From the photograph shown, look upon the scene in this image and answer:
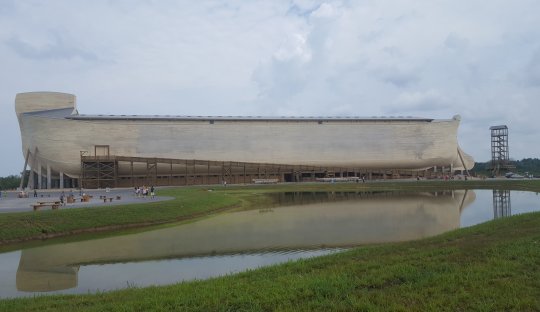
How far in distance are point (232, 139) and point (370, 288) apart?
7884 cm

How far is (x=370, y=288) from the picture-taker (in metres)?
8.77

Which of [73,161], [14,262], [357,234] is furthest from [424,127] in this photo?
[14,262]

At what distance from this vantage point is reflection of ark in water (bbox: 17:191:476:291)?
16.8 meters

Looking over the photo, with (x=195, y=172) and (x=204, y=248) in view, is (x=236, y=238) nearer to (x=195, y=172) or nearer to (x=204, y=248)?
(x=204, y=248)

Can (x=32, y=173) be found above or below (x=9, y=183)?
above

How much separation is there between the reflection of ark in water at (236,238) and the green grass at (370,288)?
5914mm

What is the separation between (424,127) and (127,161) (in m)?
62.9

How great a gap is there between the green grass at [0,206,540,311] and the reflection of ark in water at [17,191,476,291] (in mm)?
5914

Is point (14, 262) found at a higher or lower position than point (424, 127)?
lower

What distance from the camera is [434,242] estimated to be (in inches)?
567

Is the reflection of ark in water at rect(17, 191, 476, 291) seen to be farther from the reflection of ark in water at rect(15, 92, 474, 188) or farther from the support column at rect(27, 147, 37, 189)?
the support column at rect(27, 147, 37, 189)

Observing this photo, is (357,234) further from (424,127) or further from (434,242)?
(424,127)

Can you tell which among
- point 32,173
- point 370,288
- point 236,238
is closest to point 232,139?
point 32,173

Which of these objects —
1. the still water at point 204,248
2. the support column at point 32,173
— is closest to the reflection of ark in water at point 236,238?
the still water at point 204,248
